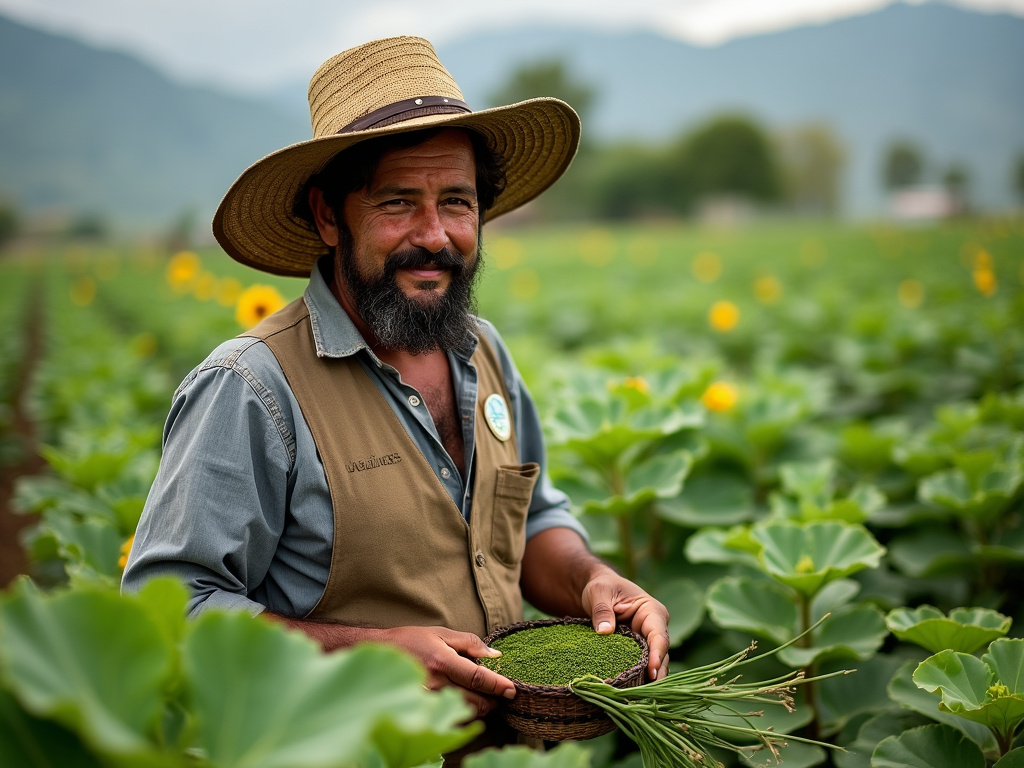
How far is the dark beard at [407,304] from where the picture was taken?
211 centimetres

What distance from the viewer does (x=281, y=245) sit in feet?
8.20

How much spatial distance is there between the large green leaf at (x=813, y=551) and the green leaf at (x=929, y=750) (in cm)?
44

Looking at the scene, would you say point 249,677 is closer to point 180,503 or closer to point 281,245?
point 180,503

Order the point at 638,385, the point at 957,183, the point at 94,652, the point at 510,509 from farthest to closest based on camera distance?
the point at 957,183 < the point at 638,385 < the point at 510,509 < the point at 94,652

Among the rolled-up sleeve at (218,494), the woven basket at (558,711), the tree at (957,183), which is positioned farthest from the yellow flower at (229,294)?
the tree at (957,183)

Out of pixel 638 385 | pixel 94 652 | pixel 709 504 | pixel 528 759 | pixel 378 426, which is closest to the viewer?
pixel 94 652

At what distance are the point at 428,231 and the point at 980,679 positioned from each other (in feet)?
5.44

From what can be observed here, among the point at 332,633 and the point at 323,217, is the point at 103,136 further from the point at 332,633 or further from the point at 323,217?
the point at 332,633

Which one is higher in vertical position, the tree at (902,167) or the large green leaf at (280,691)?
the tree at (902,167)

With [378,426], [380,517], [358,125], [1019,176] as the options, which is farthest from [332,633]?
[1019,176]

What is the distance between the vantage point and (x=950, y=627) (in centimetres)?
220

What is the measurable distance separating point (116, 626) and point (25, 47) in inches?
7455

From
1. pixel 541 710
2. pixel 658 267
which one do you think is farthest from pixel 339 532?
pixel 658 267

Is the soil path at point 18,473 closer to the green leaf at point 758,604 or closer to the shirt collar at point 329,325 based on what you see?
the shirt collar at point 329,325
